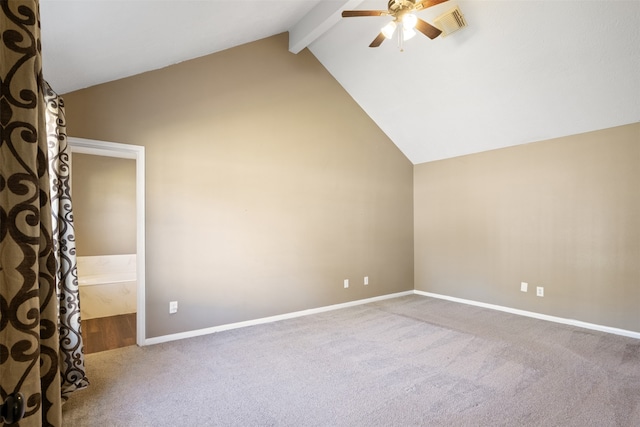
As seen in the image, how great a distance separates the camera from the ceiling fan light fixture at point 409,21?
260cm

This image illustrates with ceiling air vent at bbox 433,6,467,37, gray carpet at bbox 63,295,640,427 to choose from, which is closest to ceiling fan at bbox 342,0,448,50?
ceiling air vent at bbox 433,6,467,37

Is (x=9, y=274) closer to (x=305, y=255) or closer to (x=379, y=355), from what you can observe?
(x=379, y=355)

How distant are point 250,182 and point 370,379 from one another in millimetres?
2491

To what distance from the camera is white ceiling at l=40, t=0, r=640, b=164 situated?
225 cm

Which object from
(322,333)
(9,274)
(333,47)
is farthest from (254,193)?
(9,274)

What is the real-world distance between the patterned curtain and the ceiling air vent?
3.41 meters

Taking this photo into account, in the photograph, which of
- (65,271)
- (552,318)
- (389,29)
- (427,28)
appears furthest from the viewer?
(552,318)

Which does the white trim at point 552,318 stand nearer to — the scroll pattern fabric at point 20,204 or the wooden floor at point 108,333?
the wooden floor at point 108,333

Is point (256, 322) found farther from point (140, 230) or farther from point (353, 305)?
point (140, 230)

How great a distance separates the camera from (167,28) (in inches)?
99.3

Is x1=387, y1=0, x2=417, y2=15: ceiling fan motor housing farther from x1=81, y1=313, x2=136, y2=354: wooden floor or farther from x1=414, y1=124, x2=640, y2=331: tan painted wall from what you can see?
x1=81, y1=313, x2=136, y2=354: wooden floor

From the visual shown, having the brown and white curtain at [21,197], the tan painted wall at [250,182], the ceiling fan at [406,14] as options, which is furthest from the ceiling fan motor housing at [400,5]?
the brown and white curtain at [21,197]

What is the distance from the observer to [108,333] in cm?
361

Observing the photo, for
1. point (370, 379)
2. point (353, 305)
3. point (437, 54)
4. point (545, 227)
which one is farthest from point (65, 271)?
point (545, 227)
